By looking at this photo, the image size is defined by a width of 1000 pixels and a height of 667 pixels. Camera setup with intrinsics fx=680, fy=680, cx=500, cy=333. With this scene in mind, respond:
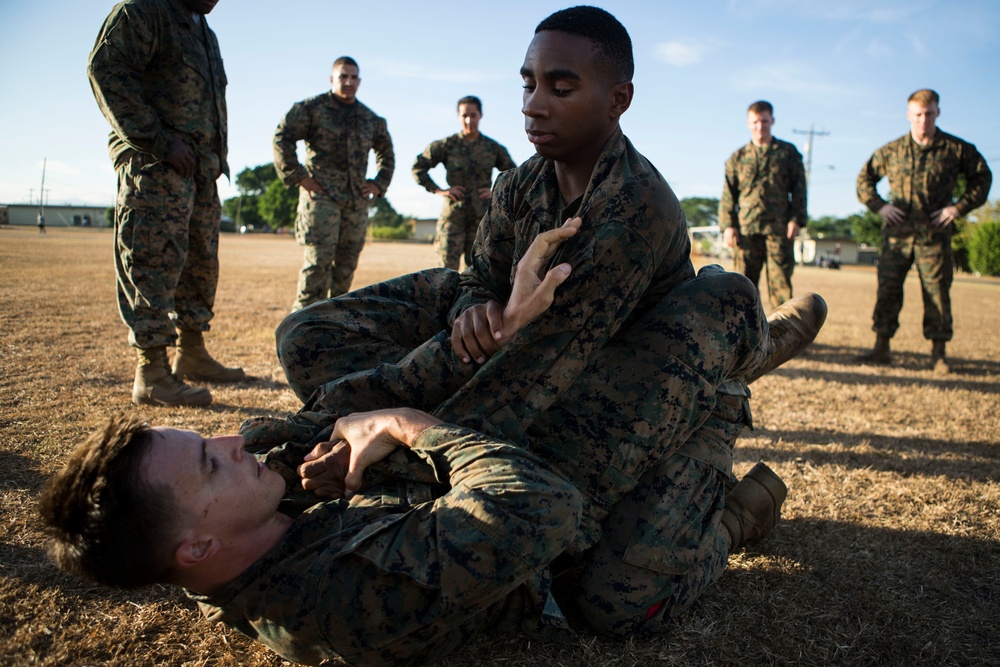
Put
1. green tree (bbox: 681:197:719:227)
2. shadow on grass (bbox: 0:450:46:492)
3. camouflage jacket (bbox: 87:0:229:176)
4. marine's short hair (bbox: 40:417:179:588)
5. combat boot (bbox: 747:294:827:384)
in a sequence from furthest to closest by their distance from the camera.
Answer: green tree (bbox: 681:197:719:227)
camouflage jacket (bbox: 87:0:229:176)
combat boot (bbox: 747:294:827:384)
shadow on grass (bbox: 0:450:46:492)
marine's short hair (bbox: 40:417:179:588)

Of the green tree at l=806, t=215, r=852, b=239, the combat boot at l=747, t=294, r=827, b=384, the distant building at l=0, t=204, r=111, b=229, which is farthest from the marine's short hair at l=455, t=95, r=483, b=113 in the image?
the green tree at l=806, t=215, r=852, b=239

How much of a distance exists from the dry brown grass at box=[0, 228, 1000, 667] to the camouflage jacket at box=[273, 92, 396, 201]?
6.25 ft

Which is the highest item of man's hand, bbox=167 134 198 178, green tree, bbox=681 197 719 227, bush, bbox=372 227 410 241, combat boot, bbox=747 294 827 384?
green tree, bbox=681 197 719 227

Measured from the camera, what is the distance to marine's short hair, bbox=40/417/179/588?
5.43 feet

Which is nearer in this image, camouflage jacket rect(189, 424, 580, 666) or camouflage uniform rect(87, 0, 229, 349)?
camouflage jacket rect(189, 424, 580, 666)

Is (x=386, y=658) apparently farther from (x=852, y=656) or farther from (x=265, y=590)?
(x=852, y=656)

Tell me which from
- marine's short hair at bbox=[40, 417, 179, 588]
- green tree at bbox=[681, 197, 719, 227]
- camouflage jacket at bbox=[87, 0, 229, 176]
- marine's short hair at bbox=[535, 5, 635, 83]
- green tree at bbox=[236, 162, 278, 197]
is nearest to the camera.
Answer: marine's short hair at bbox=[40, 417, 179, 588]

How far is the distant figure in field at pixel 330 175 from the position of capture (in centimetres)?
710

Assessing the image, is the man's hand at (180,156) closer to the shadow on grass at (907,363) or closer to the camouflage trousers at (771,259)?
the shadow on grass at (907,363)

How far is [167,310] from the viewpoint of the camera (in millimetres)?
4449

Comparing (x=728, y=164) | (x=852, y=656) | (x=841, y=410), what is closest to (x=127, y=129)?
(x=852, y=656)

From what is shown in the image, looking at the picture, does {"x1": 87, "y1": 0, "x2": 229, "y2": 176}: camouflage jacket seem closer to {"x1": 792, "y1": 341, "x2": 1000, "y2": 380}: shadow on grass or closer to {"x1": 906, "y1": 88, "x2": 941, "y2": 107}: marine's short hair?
{"x1": 792, "y1": 341, "x2": 1000, "y2": 380}: shadow on grass

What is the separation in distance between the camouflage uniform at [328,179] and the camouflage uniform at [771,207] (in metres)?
4.31

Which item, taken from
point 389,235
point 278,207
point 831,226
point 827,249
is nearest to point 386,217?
point 278,207
